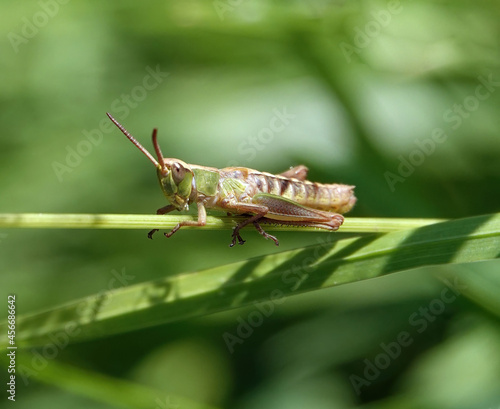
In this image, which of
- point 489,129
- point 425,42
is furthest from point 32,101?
point 489,129

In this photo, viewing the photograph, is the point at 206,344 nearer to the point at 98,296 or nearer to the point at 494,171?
the point at 98,296

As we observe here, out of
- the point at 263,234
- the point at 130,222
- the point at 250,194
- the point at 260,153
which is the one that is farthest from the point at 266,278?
the point at 260,153

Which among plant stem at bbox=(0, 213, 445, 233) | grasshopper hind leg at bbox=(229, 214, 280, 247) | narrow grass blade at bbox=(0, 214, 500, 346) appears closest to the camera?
plant stem at bbox=(0, 213, 445, 233)

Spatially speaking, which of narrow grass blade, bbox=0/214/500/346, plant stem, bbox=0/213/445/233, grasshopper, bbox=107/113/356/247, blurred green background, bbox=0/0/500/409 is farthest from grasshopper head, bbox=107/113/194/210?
blurred green background, bbox=0/0/500/409

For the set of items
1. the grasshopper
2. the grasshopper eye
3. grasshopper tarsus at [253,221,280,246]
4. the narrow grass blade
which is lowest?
the narrow grass blade

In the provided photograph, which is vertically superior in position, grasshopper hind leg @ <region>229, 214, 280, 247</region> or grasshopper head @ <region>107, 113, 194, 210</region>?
grasshopper head @ <region>107, 113, 194, 210</region>

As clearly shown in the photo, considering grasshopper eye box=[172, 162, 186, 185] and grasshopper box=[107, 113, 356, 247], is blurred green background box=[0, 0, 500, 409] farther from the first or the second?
grasshopper eye box=[172, 162, 186, 185]
